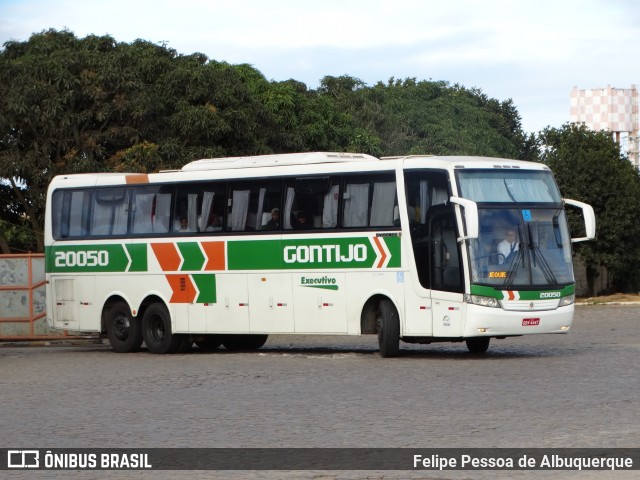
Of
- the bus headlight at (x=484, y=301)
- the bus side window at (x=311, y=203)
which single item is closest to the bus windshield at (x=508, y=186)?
the bus headlight at (x=484, y=301)

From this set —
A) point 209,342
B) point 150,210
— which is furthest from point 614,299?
point 150,210

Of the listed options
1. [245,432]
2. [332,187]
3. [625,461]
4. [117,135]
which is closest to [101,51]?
[117,135]

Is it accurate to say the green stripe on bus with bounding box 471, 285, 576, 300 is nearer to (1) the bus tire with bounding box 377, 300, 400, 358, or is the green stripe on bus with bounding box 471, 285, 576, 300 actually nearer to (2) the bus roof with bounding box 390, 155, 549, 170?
(1) the bus tire with bounding box 377, 300, 400, 358

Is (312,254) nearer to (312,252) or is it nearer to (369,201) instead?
(312,252)

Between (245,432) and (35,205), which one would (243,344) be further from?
(35,205)

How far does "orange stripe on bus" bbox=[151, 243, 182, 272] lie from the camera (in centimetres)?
2553

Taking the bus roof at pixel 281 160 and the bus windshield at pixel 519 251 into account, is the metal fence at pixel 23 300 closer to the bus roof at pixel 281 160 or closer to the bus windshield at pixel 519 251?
the bus roof at pixel 281 160

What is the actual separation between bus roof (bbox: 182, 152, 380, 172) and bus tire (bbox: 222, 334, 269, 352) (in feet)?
11.8

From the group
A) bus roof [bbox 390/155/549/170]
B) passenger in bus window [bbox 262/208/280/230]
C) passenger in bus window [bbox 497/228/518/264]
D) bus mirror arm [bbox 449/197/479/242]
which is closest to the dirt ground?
passenger in bus window [bbox 262/208/280/230]

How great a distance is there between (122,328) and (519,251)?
8.85 metres

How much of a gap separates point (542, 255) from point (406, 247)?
2223mm

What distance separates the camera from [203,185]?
998 inches

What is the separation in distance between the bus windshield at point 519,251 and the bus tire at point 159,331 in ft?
22.8

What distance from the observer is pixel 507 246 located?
71.3ft
